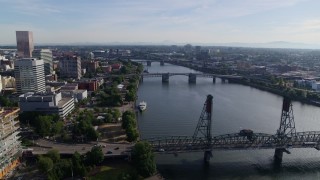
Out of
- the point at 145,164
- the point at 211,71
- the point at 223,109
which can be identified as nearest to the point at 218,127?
the point at 223,109

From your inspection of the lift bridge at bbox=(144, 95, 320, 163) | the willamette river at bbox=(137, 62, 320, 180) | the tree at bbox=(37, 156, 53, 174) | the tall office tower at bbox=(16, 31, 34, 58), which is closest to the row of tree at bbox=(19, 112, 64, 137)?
the tree at bbox=(37, 156, 53, 174)

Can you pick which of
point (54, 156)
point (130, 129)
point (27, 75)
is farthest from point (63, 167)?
point (27, 75)

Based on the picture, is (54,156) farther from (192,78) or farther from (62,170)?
(192,78)

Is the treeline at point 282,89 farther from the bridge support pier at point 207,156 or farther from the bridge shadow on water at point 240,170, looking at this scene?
the bridge support pier at point 207,156

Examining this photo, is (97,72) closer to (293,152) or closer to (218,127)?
(218,127)

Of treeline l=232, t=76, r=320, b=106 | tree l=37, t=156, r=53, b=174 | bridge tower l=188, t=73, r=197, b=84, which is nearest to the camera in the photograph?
tree l=37, t=156, r=53, b=174

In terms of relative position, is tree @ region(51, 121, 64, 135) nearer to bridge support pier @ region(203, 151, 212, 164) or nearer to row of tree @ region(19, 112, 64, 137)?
row of tree @ region(19, 112, 64, 137)

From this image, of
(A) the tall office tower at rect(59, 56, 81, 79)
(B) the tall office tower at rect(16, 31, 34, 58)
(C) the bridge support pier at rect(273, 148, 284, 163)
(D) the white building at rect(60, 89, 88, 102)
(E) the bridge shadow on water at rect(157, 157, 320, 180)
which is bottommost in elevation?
(E) the bridge shadow on water at rect(157, 157, 320, 180)

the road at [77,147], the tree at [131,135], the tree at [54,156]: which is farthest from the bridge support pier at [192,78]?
the tree at [54,156]
